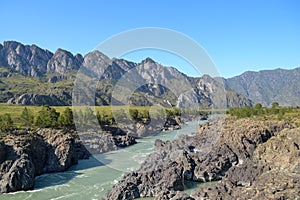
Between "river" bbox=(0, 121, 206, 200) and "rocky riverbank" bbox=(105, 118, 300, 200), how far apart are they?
3890mm

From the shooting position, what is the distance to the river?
103 feet

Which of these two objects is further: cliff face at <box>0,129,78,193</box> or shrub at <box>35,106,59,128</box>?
shrub at <box>35,106,59,128</box>

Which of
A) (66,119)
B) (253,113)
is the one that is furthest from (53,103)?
(253,113)

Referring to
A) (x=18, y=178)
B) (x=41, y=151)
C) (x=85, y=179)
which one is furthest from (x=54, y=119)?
(x=18, y=178)

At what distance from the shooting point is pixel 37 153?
41.8m

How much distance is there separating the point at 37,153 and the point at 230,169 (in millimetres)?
Answer: 25244

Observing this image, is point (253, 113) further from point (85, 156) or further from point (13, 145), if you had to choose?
point (13, 145)

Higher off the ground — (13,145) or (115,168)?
(13,145)

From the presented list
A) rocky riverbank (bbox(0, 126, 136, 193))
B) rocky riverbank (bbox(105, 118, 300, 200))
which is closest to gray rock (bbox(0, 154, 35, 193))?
rocky riverbank (bbox(0, 126, 136, 193))

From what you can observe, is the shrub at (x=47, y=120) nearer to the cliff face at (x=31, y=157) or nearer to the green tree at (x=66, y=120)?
the green tree at (x=66, y=120)

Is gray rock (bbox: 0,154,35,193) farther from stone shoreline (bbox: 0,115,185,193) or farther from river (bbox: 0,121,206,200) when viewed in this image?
river (bbox: 0,121,206,200)

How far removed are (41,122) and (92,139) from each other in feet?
32.5

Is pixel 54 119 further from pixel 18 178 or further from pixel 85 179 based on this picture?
pixel 18 178

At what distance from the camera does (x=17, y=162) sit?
115 ft
